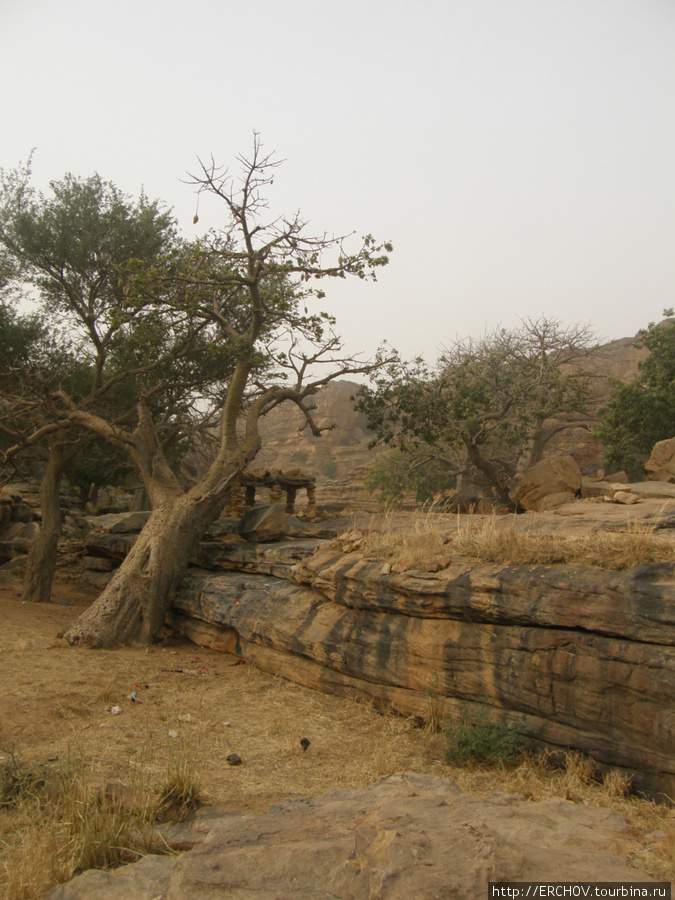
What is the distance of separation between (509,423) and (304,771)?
1151cm

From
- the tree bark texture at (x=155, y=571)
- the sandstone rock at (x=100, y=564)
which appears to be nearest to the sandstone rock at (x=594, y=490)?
the tree bark texture at (x=155, y=571)

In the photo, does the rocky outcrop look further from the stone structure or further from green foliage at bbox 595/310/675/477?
green foliage at bbox 595/310/675/477

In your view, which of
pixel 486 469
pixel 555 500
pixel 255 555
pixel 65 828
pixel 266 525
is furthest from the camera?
pixel 486 469

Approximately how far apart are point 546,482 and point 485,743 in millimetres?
9701

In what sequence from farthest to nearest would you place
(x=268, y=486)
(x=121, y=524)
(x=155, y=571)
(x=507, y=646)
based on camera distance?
(x=268, y=486) → (x=121, y=524) → (x=155, y=571) → (x=507, y=646)

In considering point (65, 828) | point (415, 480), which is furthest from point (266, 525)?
point (415, 480)

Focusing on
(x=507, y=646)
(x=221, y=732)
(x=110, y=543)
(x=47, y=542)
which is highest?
(x=47, y=542)

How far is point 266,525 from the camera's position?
489 inches

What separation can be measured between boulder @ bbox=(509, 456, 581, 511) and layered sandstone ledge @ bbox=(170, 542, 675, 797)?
7218 millimetres

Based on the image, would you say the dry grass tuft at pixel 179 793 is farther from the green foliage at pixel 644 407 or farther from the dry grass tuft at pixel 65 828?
the green foliage at pixel 644 407

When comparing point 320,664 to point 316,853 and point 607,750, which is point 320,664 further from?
point 316,853

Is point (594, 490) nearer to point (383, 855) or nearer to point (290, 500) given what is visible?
point (290, 500)

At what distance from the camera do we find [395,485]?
27.4 meters

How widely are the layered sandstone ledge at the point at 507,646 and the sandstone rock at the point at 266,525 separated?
2.88 metres
